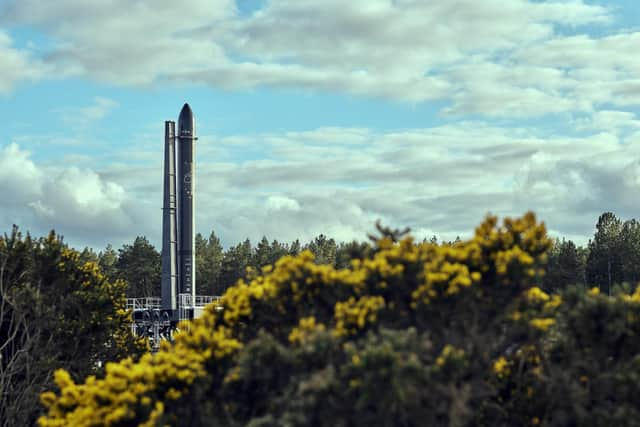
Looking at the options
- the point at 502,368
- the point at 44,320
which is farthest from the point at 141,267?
the point at 502,368

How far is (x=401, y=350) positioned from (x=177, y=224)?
206 feet

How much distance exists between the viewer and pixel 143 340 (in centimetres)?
4169

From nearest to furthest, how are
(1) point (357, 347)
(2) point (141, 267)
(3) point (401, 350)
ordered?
1. (3) point (401, 350)
2. (1) point (357, 347)
3. (2) point (141, 267)

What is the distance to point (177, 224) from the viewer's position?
80312 millimetres

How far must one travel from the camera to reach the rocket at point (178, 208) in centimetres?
7969

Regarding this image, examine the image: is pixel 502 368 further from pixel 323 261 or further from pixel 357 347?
pixel 323 261

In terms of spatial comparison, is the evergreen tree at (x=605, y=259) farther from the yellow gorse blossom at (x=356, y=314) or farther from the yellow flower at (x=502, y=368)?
the yellow gorse blossom at (x=356, y=314)

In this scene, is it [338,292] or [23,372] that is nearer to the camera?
[338,292]

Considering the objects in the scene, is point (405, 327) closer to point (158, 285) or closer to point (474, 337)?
point (474, 337)

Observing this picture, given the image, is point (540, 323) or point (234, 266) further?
point (234, 266)

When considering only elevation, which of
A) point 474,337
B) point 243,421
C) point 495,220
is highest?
point 495,220

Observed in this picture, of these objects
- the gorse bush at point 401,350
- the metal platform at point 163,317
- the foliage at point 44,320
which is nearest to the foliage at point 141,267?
the metal platform at point 163,317

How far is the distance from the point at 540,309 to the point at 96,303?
21442mm

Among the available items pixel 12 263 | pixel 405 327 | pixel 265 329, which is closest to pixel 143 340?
pixel 12 263
